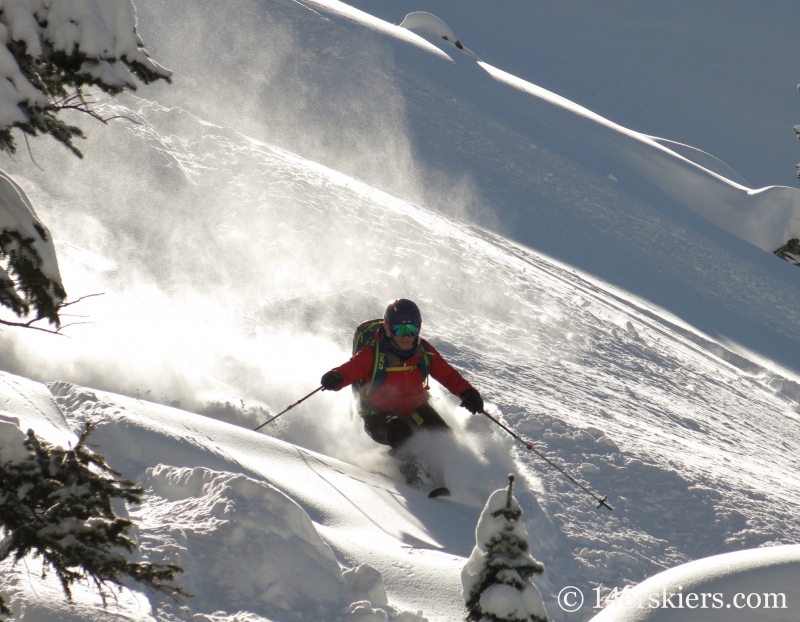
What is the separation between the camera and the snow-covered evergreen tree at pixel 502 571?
2711mm

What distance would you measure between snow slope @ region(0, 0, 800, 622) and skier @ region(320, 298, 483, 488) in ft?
1.00

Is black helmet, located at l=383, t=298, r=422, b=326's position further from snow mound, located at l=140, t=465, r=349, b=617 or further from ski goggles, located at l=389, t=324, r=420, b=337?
snow mound, located at l=140, t=465, r=349, b=617

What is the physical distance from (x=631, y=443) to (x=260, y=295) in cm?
470

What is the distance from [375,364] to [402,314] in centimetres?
51

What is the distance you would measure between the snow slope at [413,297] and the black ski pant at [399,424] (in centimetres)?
20

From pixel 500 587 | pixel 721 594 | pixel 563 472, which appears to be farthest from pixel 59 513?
pixel 563 472

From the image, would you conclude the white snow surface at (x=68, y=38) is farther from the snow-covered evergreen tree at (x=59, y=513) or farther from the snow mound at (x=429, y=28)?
the snow mound at (x=429, y=28)

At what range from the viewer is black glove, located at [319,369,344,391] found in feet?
21.3

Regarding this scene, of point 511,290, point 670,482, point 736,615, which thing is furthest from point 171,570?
point 511,290

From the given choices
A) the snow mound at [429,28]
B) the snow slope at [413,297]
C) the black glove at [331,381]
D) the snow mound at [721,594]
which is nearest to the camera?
the snow mound at [721,594]

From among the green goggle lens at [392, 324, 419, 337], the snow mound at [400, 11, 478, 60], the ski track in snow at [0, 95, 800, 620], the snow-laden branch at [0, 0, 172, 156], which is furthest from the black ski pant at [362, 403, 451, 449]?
the snow mound at [400, 11, 478, 60]

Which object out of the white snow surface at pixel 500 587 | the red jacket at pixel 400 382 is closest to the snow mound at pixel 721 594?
the white snow surface at pixel 500 587

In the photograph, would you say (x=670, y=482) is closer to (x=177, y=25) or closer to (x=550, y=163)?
A: (x=550, y=163)

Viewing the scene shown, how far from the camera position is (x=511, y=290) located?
11.8 metres
